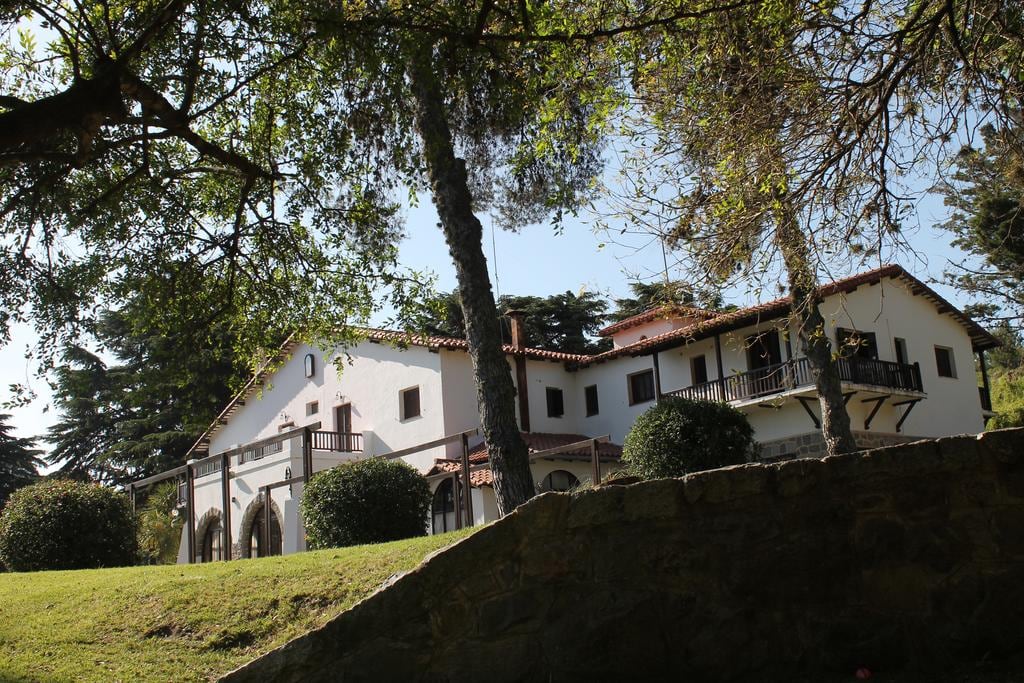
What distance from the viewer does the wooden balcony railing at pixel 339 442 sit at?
94.3 ft

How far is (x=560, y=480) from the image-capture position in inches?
1066

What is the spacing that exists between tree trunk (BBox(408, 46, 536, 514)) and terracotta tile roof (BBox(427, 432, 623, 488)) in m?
11.2

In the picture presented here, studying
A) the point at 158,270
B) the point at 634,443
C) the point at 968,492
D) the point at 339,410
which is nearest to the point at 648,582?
the point at 968,492

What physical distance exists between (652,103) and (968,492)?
5271 mm

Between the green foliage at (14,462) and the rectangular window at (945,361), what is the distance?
3518cm

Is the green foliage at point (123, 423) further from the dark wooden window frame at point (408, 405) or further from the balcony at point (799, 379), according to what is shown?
the balcony at point (799, 379)

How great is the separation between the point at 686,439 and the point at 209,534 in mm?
18657

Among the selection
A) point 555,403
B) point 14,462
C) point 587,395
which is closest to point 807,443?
point 587,395

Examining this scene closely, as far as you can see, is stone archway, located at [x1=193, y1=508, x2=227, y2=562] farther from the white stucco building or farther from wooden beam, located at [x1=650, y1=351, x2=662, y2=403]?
wooden beam, located at [x1=650, y1=351, x2=662, y2=403]

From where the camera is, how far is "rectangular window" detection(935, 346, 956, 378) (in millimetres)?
29083

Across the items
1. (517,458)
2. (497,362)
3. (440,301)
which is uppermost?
(440,301)

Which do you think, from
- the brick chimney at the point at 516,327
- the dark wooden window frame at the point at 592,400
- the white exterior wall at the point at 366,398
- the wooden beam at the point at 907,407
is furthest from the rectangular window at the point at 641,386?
the wooden beam at the point at 907,407

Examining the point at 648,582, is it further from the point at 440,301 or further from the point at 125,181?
the point at 440,301

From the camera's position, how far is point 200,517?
30.7 metres
